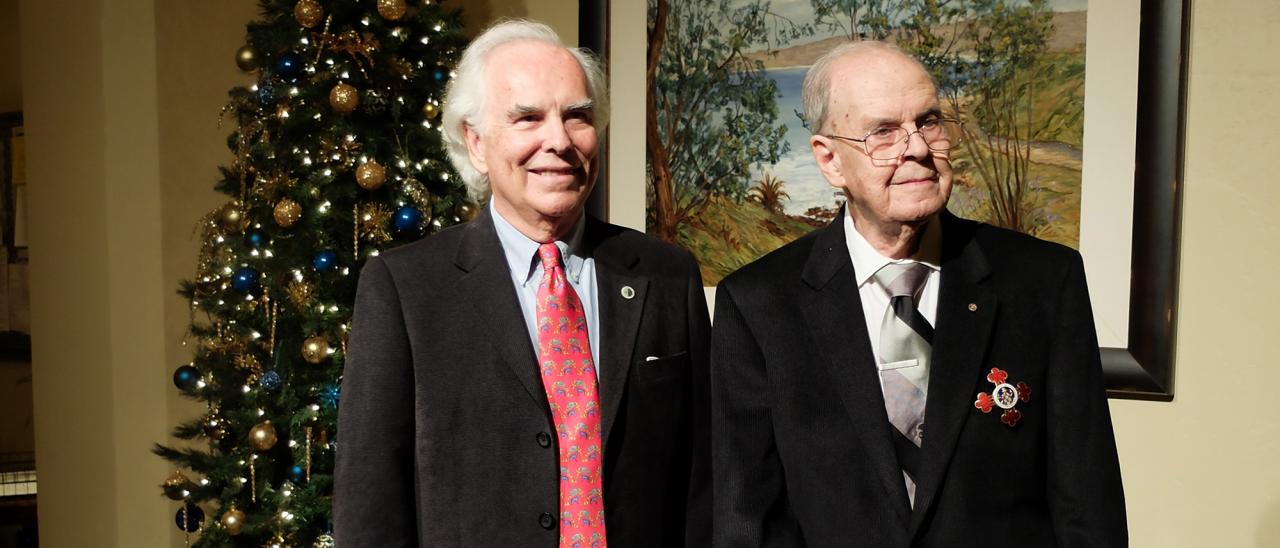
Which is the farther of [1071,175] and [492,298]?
[1071,175]

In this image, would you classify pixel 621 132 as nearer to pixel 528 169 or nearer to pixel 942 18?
pixel 942 18

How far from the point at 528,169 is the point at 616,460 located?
500 mm

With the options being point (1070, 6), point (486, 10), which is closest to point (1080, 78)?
point (1070, 6)

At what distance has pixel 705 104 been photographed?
11.7ft

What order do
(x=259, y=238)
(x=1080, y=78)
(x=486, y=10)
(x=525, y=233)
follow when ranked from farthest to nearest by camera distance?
(x=486, y=10) < (x=259, y=238) < (x=1080, y=78) < (x=525, y=233)

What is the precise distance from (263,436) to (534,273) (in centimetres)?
197

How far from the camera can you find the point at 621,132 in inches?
146

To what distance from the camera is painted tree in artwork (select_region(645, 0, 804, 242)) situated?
136 inches

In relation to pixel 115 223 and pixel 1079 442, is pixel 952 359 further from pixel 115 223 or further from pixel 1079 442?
pixel 115 223

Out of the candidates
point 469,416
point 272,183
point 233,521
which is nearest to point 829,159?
point 469,416

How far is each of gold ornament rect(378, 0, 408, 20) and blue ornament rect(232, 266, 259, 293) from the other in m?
0.92

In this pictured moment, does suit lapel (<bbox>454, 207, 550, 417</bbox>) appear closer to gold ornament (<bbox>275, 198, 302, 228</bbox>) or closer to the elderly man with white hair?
the elderly man with white hair

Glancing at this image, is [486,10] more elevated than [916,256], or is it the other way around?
[486,10]

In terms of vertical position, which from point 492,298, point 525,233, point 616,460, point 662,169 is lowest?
point 616,460
